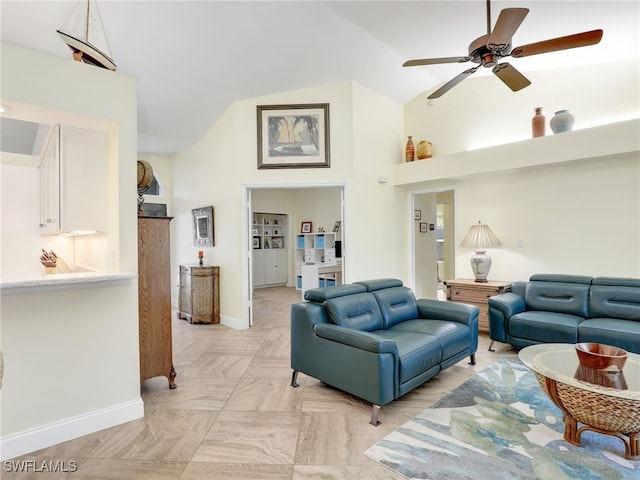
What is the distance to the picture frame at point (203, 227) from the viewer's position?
214 inches

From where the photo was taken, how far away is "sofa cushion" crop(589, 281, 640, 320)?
327cm

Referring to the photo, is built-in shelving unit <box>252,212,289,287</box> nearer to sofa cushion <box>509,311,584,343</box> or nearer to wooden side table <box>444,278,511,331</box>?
wooden side table <box>444,278,511,331</box>

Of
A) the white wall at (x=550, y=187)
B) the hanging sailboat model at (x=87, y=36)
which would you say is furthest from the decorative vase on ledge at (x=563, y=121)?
the hanging sailboat model at (x=87, y=36)

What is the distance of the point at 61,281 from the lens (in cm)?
202

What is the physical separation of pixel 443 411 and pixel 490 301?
182cm

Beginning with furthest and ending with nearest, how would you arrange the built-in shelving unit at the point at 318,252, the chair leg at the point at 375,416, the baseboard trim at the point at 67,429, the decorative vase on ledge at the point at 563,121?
the built-in shelving unit at the point at 318,252 → the decorative vase on ledge at the point at 563,121 → the chair leg at the point at 375,416 → the baseboard trim at the point at 67,429

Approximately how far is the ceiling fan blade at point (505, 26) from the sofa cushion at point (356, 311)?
2220mm

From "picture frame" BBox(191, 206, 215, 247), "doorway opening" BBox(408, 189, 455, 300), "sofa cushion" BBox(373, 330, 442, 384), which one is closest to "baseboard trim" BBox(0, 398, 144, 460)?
"sofa cushion" BBox(373, 330, 442, 384)

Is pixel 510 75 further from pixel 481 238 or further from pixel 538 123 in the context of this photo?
pixel 481 238

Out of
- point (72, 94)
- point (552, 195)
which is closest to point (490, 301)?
point (552, 195)

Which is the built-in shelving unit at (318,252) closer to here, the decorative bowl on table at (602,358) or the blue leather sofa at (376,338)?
the blue leather sofa at (376,338)

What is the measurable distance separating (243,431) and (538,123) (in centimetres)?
466

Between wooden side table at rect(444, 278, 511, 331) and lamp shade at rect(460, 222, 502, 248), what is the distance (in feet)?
1.70

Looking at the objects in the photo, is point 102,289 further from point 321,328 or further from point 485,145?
point 485,145
